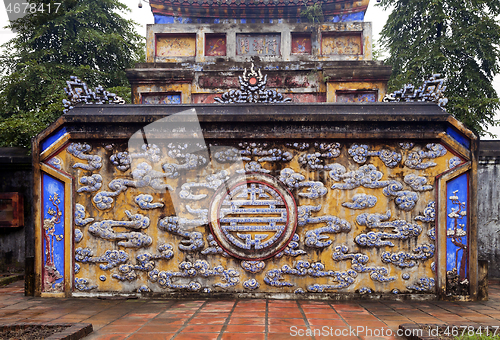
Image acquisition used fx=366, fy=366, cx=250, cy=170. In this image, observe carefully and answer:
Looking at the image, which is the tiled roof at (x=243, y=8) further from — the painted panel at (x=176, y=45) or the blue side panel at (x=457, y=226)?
the blue side panel at (x=457, y=226)

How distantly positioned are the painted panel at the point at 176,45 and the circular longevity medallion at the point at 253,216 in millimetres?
5847

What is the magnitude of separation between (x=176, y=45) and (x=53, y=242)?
252 inches

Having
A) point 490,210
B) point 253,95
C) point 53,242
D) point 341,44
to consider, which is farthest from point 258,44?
point 53,242

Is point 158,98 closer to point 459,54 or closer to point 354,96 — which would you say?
point 354,96

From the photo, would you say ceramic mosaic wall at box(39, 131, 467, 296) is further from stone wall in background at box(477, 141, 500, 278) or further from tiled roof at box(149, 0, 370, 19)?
tiled roof at box(149, 0, 370, 19)

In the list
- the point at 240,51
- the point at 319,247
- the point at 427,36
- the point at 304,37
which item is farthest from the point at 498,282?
the point at 427,36

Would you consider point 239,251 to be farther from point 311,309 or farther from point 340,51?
point 340,51

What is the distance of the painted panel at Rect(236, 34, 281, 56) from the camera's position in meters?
9.61

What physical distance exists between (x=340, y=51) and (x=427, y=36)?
14.7 feet

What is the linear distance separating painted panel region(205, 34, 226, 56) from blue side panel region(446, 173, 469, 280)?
6.76 metres

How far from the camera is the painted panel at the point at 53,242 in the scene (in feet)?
16.7

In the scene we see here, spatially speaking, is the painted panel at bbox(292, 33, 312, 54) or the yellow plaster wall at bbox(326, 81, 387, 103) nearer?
the yellow plaster wall at bbox(326, 81, 387, 103)

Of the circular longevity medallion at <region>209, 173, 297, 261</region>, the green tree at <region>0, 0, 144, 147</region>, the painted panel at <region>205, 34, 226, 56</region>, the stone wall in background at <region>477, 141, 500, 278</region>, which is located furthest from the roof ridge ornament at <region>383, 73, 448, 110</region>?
the green tree at <region>0, 0, 144, 147</region>

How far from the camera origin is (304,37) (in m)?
9.63
